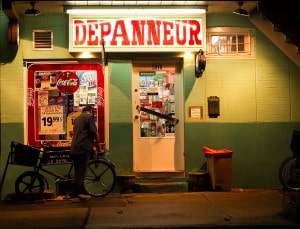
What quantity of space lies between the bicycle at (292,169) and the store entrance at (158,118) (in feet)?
7.50

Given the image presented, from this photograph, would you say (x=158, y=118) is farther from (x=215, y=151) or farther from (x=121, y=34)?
(x=121, y=34)

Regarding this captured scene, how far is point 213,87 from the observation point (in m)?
11.4

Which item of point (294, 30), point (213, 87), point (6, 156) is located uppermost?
point (294, 30)

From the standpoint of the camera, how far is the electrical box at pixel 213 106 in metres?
11.3

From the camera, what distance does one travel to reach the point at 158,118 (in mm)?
11531

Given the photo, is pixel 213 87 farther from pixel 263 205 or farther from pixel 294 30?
pixel 263 205

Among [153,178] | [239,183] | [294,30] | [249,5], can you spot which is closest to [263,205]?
[239,183]

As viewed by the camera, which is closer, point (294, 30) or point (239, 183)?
point (294, 30)

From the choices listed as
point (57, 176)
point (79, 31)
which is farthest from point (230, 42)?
point (57, 176)

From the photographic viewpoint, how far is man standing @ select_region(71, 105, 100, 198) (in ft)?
33.6

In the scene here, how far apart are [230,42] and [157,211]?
15.2 feet

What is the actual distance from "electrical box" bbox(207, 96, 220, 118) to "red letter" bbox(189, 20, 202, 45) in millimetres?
1329

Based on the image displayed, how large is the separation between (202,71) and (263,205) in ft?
10.4

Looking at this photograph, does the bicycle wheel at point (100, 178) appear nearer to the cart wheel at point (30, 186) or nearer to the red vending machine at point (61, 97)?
the red vending machine at point (61, 97)
